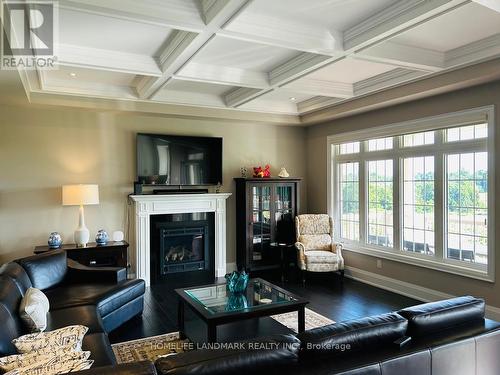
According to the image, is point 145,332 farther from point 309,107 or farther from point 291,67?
point 309,107

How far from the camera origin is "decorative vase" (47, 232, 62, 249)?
497cm

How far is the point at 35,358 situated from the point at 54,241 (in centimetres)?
334

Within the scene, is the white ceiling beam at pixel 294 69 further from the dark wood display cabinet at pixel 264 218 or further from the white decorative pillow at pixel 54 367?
the white decorative pillow at pixel 54 367

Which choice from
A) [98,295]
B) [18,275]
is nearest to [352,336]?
[98,295]

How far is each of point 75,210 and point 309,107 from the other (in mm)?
4130

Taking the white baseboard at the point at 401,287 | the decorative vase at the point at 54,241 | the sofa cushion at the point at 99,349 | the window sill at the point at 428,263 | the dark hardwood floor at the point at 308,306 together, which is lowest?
the dark hardwood floor at the point at 308,306

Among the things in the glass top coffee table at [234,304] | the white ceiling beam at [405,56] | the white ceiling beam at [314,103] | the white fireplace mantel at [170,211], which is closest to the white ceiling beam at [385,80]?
the white ceiling beam at [405,56]

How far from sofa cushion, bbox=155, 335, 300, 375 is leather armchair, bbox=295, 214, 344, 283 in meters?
4.03

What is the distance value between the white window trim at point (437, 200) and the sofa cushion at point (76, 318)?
408 cm

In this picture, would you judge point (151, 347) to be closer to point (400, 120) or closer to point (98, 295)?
point (98, 295)

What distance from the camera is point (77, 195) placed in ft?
16.2

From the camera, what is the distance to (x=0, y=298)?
2631mm

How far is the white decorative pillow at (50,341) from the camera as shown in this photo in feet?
6.92

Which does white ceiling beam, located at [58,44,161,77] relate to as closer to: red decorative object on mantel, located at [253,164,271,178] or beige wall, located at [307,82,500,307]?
red decorative object on mantel, located at [253,164,271,178]
